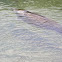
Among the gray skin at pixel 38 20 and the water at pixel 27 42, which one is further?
the gray skin at pixel 38 20

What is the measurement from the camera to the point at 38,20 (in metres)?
10.3

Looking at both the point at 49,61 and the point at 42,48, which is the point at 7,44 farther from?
the point at 49,61

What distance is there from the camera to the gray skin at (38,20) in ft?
29.7

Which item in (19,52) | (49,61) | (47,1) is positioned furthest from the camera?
(47,1)

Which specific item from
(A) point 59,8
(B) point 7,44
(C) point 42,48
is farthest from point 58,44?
(A) point 59,8

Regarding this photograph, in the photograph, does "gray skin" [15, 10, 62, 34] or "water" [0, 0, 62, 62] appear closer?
"water" [0, 0, 62, 62]

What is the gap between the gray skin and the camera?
29.7 ft

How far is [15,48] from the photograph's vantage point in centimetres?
707

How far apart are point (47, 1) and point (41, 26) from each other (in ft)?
20.2

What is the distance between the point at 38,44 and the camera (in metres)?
7.30

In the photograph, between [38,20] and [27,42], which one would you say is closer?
[27,42]

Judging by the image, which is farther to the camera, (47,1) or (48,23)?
(47,1)

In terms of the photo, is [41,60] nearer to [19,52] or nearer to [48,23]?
[19,52]

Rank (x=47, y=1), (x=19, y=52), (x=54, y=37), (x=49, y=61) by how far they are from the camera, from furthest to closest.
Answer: (x=47, y=1) → (x=54, y=37) → (x=19, y=52) → (x=49, y=61)
